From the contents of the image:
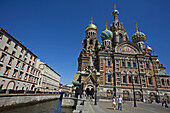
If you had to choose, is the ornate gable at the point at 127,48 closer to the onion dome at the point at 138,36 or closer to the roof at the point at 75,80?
the onion dome at the point at 138,36

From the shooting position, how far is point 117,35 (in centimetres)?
3772

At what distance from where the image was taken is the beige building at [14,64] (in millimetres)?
21469

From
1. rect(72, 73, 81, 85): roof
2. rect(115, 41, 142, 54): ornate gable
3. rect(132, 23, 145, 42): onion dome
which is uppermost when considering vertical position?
rect(132, 23, 145, 42): onion dome

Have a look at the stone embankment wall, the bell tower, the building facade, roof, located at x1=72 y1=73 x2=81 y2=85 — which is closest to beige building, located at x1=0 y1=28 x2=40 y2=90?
the building facade

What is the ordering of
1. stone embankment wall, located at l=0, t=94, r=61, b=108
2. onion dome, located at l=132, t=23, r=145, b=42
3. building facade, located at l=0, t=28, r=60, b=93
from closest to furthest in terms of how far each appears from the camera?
stone embankment wall, located at l=0, t=94, r=61, b=108 < building facade, located at l=0, t=28, r=60, b=93 < onion dome, located at l=132, t=23, r=145, b=42

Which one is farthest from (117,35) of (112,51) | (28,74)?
(28,74)

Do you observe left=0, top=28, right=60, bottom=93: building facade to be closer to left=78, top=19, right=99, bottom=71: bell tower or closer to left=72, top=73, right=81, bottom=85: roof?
left=72, top=73, right=81, bottom=85: roof

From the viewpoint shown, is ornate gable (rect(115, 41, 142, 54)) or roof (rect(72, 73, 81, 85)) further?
ornate gable (rect(115, 41, 142, 54))

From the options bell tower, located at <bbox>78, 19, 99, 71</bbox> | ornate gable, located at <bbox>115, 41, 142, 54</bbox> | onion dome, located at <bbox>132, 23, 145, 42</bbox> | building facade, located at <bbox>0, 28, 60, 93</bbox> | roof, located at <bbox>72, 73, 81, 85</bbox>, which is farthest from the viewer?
onion dome, located at <bbox>132, 23, 145, 42</bbox>

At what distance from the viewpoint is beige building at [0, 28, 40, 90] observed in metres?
21.5

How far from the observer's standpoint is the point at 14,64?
24625 mm

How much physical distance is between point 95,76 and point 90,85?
282 centimetres

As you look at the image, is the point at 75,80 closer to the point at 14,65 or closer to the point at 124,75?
the point at 124,75

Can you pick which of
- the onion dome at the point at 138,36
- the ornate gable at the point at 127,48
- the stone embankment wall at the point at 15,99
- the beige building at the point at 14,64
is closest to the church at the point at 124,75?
the ornate gable at the point at 127,48
